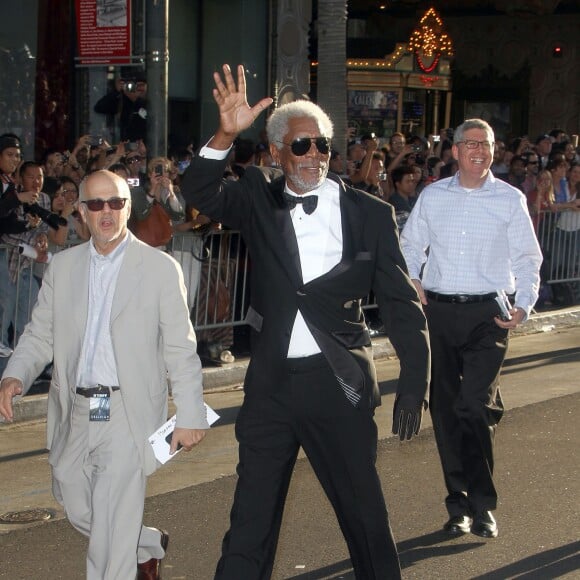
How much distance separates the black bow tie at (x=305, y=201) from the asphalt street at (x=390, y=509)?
6.41 ft

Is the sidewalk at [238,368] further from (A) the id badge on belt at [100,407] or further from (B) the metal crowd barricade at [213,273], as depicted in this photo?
(A) the id badge on belt at [100,407]

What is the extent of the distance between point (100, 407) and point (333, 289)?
1.00 metres

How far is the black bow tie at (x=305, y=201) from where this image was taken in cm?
481

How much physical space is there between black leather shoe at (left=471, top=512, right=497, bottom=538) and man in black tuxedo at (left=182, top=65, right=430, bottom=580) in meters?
1.81

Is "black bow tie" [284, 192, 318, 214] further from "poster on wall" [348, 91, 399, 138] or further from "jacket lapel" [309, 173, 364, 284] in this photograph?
"poster on wall" [348, 91, 399, 138]

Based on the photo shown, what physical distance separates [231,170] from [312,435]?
8.19 meters

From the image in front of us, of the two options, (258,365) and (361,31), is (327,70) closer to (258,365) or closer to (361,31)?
(258,365)

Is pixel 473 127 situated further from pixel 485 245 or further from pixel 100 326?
pixel 100 326

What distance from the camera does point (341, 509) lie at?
4.79m

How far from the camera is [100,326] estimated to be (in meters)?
4.91

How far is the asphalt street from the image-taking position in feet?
19.9

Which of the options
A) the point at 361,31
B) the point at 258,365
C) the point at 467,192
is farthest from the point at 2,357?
the point at 361,31

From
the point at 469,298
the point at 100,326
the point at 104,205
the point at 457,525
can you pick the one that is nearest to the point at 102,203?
the point at 104,205

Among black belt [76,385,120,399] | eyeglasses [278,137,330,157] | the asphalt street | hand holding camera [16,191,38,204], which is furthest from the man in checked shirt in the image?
hand holding camera [16,191,38,204]
